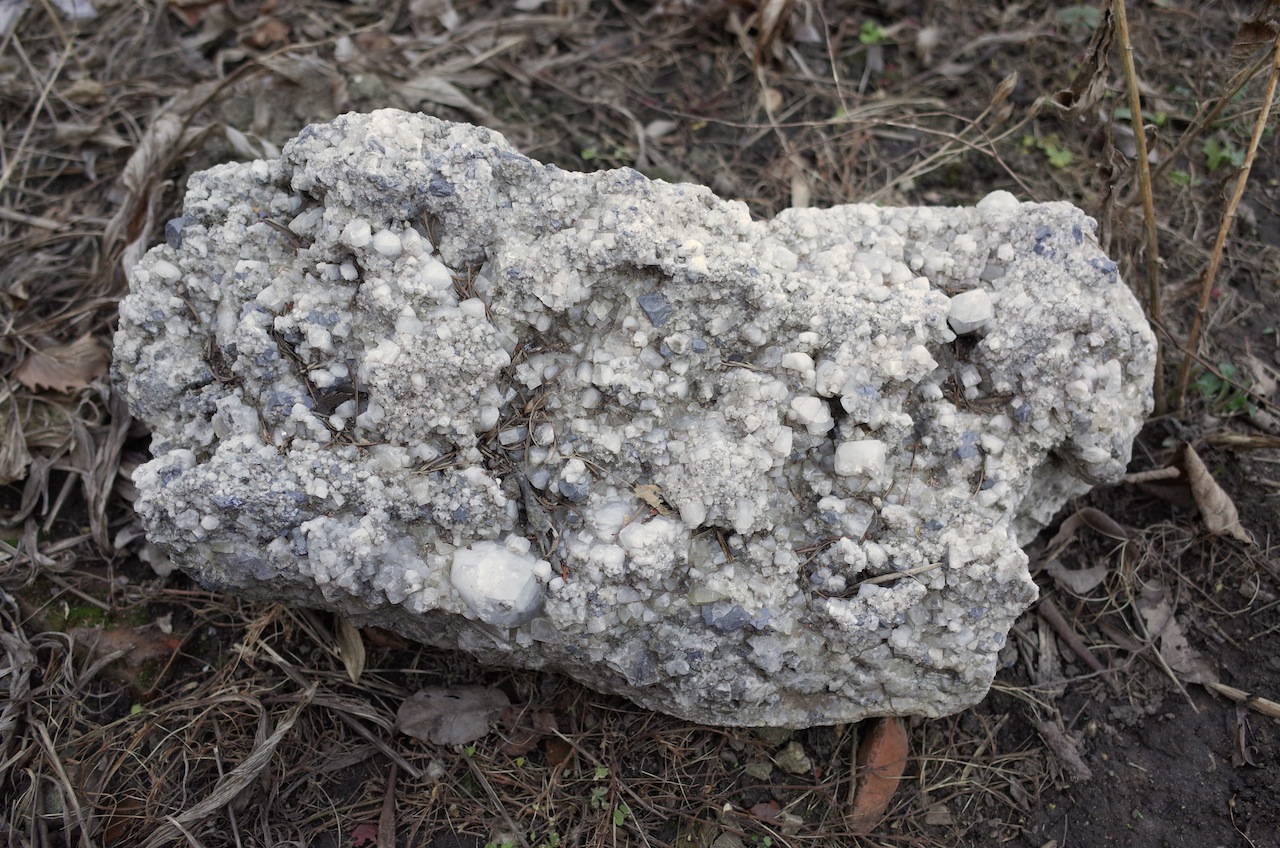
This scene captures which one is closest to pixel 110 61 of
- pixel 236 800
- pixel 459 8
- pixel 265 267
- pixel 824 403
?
pixel 459 8

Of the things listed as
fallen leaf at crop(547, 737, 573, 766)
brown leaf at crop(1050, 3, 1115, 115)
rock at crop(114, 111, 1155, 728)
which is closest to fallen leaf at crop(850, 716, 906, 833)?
rock at crop(114, 111, 1155, 728)

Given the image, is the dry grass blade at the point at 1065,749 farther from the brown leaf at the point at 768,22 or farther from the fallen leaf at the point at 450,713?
the brown leaf at the point at 768,22

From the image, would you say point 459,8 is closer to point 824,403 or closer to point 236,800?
point 824,403

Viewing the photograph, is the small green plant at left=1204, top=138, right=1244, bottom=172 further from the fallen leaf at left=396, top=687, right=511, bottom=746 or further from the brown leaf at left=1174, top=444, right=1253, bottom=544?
the fallen leaf at left=396, top=687, right=511, bottom=746

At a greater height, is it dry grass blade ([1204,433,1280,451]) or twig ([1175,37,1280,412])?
twig ([1175,37,1280,412])

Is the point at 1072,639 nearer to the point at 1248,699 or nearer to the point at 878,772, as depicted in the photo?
the point at 1248,699

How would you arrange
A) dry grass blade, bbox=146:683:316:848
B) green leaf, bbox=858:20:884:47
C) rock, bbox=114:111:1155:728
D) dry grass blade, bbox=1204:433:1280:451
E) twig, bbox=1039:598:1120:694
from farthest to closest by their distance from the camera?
green leaf, bbox=858:20:884:47, dry grass blade, bbox=1204:433:1280:451, twig, bbox=1039:598:1120:694, dry grass blade, bbox=146:683:316:848, rock, bbox=114:111:1155:728
